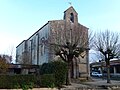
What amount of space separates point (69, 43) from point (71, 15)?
47.7ft

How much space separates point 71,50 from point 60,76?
166 inches

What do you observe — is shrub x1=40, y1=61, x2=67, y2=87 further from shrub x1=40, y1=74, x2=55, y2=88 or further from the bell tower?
the bell tower

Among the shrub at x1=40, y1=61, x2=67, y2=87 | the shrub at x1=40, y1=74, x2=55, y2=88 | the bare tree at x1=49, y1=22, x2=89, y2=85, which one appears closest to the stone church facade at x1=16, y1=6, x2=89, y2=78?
the bare tree at x1=49, y1=22, x2=89, y2=85

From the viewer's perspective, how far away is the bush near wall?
88.3 ft

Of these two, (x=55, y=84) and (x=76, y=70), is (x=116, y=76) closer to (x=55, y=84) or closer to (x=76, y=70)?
(x=76, y=70)

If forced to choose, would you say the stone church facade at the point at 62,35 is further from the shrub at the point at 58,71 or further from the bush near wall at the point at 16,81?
the bush near wall at the point at 16,81

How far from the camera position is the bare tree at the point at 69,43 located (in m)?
32.2

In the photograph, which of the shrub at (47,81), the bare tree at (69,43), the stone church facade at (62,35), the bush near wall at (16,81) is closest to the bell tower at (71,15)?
the stone church facade at (62,35)

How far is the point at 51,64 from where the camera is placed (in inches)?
1219

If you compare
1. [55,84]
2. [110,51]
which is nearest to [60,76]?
[55,84]

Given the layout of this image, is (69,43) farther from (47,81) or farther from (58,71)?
(47,81)

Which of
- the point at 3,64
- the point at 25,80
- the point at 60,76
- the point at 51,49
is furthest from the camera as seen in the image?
the point at 3,64

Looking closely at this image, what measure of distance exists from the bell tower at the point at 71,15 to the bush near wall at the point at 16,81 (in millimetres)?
20494

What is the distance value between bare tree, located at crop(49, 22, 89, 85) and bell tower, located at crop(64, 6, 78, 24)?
189 centimetres
